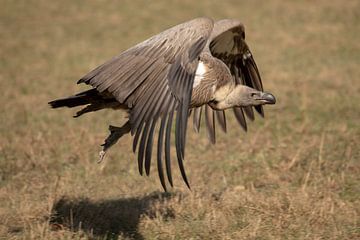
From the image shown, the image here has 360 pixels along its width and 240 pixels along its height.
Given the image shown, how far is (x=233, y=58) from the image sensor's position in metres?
6.59

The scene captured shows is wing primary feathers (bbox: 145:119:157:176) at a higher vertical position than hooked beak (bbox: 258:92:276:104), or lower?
lower

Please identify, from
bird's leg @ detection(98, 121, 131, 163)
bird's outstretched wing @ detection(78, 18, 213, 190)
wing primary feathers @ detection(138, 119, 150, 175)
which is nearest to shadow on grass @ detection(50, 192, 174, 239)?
bird's leg @ detection(98, 121, 131, 163)

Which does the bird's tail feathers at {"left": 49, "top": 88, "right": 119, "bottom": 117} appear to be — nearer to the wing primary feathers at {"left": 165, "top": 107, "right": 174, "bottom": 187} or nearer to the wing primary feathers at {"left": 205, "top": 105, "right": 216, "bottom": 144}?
the wing primary feathers at {"left": 165, "top": 107, "right": 174, "bottom": 187}

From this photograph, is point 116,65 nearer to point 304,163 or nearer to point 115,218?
point 115,218

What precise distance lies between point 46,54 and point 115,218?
8.35 meters

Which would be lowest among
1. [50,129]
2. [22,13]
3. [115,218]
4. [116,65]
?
[115,218]

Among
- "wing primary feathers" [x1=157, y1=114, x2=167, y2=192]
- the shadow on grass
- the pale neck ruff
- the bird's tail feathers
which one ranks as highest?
the pale neck ruff

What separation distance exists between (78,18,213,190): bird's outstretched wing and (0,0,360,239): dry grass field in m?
0.99

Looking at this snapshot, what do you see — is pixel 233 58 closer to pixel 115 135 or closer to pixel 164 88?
pixel 115 135

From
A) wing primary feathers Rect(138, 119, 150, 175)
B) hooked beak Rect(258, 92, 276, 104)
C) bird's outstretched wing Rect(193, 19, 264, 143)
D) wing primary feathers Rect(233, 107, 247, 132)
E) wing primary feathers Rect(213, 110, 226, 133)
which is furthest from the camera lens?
wing primary feathers Rect(233, 107, 247, 132)

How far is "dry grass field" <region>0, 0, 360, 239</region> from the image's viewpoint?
5.43 meters

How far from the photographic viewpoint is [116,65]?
16.6 feet

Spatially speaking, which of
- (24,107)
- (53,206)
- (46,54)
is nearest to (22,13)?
(46,54)

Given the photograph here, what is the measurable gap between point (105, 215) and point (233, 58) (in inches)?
78.7
